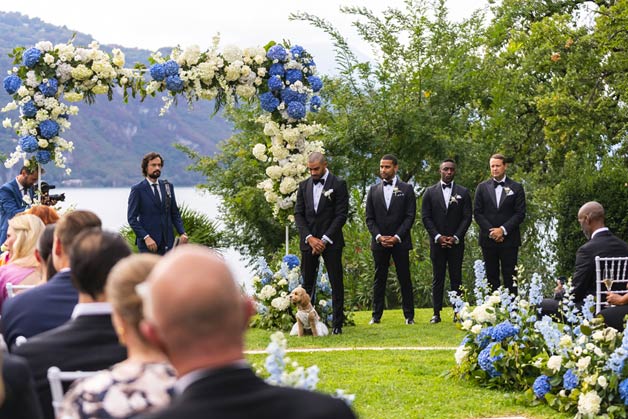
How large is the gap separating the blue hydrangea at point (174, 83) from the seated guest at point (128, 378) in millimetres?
9038

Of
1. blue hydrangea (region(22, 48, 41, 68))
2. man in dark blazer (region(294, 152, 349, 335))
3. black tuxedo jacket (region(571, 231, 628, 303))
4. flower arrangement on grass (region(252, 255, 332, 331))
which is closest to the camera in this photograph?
black tuxedo jacket (region(571, 231, 628, 303))

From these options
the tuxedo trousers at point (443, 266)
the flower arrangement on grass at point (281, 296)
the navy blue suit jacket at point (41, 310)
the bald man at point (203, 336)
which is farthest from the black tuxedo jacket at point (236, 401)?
the tuxedo trousers at point (443, 266)

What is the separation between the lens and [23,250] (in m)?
6.10

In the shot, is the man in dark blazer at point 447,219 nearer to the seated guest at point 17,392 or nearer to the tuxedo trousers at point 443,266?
the tuxedo trousers at point 443,266

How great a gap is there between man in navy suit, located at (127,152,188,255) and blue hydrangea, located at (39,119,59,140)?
1.48 metres

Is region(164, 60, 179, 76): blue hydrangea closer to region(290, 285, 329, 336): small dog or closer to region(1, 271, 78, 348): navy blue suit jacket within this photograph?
region(290, 285, 329, 336): small dog

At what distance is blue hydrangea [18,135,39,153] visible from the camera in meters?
11.7

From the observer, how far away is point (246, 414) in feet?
7.11

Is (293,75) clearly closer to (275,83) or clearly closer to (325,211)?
(275,83)

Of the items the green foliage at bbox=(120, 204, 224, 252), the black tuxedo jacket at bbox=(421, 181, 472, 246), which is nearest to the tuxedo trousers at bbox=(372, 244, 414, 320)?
the black tuxedo jacket at bbox=(421, 181, 472, 246)

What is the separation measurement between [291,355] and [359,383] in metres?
1.44

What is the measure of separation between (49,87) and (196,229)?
6.50 m

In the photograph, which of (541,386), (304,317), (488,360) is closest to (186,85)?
(304,317)

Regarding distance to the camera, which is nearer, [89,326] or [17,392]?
[17,392]
